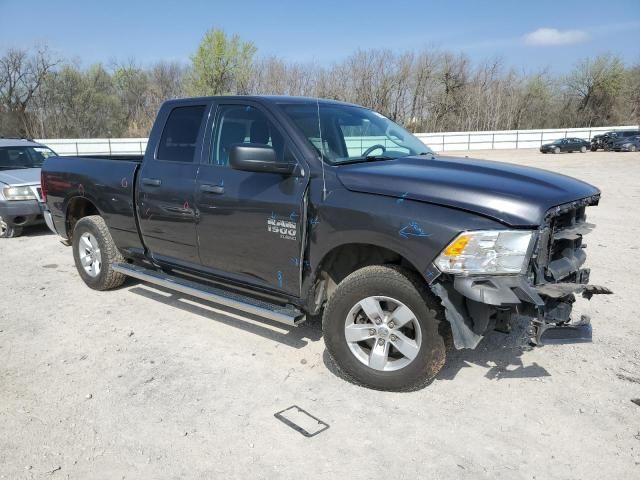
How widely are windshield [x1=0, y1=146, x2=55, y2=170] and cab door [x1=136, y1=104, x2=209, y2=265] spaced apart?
253 inches

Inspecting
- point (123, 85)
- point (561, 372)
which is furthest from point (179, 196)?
point (123, 85)

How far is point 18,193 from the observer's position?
875 centimetres

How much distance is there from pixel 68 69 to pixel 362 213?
5247cm

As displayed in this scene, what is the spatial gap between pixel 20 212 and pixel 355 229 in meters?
7.71

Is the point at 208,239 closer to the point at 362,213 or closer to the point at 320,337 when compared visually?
the point at 320,337

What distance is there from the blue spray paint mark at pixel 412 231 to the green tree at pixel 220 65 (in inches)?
2061

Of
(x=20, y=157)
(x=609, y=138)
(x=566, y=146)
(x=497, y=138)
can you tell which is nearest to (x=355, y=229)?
(x=20, y=157)

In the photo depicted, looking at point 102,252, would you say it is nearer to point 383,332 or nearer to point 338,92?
point 383,332

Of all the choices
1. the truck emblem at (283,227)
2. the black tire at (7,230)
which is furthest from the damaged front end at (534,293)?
the black tire at (7,230)

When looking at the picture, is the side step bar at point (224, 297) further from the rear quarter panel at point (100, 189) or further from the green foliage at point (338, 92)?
the green foliage at point (338, 92)

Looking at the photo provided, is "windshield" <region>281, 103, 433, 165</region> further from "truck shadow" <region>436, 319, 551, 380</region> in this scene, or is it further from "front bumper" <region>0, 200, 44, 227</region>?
"front bumper" <region>0, 200, 44, 227</region>

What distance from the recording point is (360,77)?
52.9 m

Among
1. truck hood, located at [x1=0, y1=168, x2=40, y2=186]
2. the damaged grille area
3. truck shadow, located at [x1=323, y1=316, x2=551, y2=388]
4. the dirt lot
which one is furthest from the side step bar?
truck hood, located at [x1=0, y1=168, x2=40, y2=186]

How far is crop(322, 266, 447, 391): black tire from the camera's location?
3.22 m
